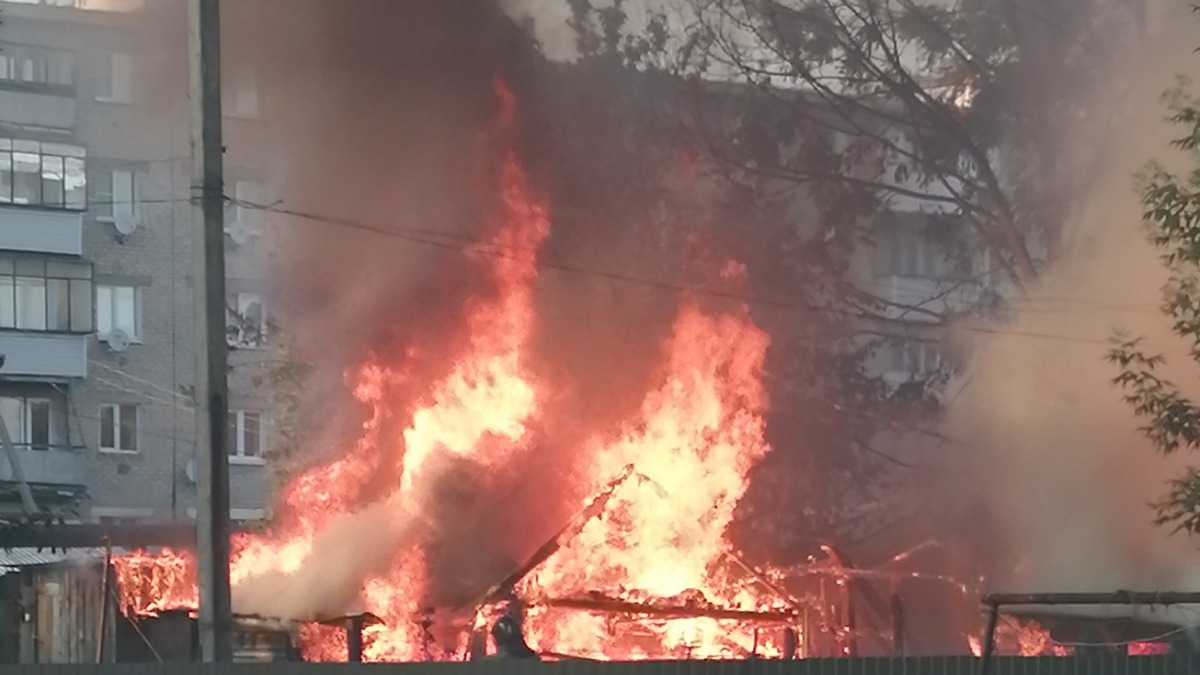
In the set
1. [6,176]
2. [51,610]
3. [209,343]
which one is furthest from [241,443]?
[209,343]

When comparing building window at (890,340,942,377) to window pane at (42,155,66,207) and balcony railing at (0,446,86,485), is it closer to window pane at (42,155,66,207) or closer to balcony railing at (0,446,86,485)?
window pane at (42,155,66,207)

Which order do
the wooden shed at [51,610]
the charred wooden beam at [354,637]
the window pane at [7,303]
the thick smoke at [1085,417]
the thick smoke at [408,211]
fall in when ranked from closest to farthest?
1. the charred wooden beam at [354,637]
2. the thick smoke at [408,211]
3. the thick smoke at [1085,417]
4. the wooden shed at [51,610]
5. the window pane at [7,303]

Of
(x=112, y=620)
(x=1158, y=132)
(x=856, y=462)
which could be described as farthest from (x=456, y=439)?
(x=1158, y=132)

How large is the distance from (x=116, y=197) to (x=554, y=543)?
22.6 metres

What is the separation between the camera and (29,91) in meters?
39.2

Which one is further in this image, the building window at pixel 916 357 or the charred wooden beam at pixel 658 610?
the building window at pixel 916 357

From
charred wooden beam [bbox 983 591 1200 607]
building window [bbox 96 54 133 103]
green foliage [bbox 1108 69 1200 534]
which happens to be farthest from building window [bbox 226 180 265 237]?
charred wooden beam [bbox 983 591 1200 607]

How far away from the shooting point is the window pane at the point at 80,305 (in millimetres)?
40875

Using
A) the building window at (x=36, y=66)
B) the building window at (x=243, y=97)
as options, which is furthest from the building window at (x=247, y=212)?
the building window at (x=36, y=66)

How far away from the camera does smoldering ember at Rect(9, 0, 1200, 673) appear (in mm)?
22344

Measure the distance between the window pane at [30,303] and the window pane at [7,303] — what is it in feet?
0.35

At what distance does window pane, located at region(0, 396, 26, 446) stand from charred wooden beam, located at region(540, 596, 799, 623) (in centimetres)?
2235

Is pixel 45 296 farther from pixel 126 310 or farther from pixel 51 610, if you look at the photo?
pixel 51 610

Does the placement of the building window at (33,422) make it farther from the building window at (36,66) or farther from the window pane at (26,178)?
the building window at (36,66)
